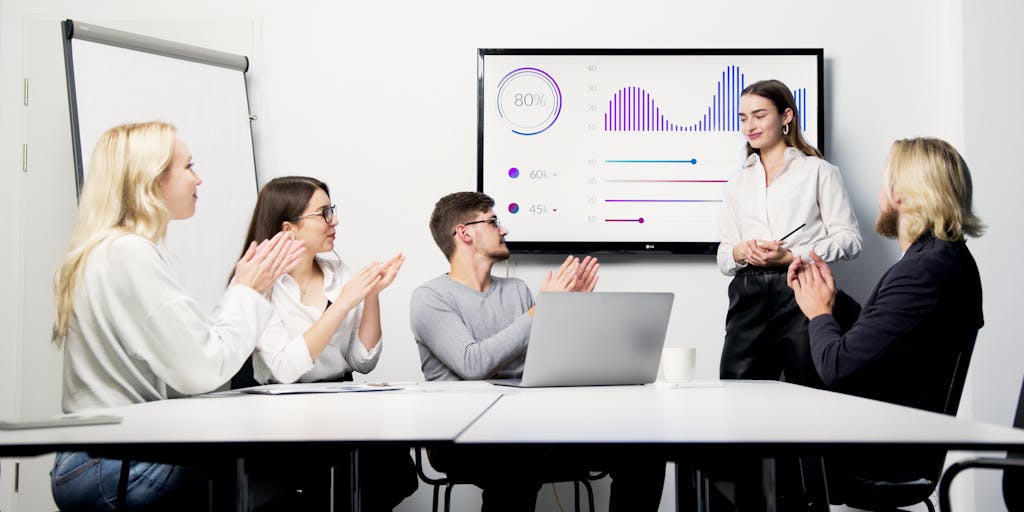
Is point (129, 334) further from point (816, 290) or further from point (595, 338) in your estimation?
point (816, 290)

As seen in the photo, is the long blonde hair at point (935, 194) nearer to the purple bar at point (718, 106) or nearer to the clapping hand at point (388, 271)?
the clapping hand at point (388, 271)

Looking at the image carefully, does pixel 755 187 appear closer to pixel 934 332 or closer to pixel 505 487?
pixel 934 332

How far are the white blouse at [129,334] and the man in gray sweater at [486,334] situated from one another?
30.2 inches

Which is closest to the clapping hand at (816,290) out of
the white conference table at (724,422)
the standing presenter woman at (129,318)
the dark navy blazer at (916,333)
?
the dark navy blazer at (916,333)

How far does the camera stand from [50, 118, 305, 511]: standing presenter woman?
1.61 metres

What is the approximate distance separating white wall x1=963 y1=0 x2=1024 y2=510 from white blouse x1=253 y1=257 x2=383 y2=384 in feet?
7.81

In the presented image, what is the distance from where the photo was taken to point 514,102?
359 cm

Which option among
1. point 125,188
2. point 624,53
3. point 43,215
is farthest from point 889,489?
point 43,215

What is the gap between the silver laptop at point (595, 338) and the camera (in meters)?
2.00

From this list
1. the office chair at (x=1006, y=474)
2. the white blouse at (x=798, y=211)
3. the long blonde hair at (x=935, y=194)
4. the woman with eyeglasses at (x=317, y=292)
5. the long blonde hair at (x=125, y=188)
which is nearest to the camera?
the office chair at (x=1006, y=474)

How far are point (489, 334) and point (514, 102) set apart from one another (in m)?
1.14

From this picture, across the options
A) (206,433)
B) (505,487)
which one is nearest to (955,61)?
(505,487)

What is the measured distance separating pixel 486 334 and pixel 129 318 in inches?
47.3

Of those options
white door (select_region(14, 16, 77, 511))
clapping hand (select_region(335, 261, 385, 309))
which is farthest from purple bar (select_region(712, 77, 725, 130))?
white door (select_region(14, 16, 77, 511))
